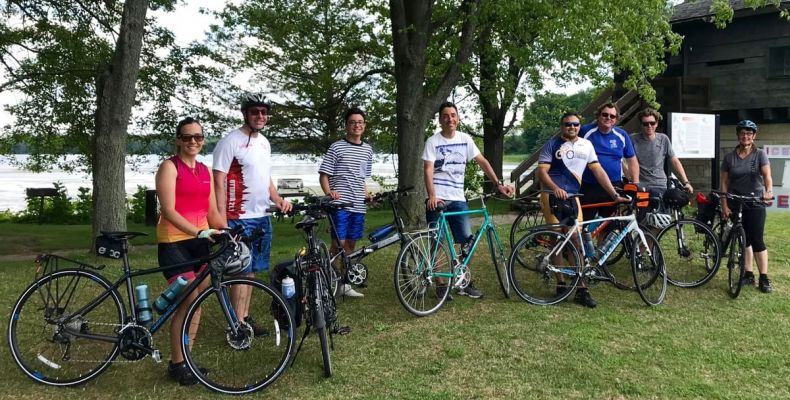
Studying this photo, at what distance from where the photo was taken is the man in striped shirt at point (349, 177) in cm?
545

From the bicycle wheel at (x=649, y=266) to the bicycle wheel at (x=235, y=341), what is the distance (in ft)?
11.5

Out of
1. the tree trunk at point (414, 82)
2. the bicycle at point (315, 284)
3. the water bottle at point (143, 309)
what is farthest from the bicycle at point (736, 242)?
the water bottle at point (143, 309)

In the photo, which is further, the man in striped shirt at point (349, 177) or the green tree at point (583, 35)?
the green tree at point (583, 35)

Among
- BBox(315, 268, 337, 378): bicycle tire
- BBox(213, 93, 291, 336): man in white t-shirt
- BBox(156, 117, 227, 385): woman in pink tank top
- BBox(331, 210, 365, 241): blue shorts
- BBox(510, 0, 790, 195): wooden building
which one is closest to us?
BBox(156, 117, 227, 385): woman in pink tank top

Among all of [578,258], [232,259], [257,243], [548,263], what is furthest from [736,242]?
[232,259]

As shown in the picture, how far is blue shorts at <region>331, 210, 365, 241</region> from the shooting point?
536 cm

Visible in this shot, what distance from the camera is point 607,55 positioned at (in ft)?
33.7

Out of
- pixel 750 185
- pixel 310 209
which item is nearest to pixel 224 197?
pixel 310 209

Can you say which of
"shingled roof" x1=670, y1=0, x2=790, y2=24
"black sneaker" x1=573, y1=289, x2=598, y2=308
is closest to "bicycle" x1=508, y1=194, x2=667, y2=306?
"black sneaker" x1=573, y1=289, x2=598, y2=308

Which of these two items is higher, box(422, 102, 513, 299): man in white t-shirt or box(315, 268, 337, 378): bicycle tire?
box(422, 102, 513, 299): man in white t-shirt

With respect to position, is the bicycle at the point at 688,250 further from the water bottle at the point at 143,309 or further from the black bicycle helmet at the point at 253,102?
the water bottle at the point at 143,309

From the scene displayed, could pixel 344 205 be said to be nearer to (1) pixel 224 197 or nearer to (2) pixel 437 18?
(1) pixel 224 197

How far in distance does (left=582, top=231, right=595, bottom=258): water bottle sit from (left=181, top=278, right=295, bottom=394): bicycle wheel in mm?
3047

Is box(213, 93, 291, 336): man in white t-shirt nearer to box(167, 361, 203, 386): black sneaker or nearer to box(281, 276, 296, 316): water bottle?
box(281, 276, 296, 316): water bottle
